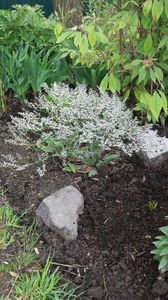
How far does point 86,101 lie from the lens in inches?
96.6

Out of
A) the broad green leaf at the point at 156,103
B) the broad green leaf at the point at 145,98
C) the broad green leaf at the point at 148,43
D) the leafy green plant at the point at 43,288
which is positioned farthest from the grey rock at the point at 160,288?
the broad green leaf at the point at 148,43

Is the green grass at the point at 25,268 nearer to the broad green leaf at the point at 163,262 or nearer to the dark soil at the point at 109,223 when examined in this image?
the dark soil at the point at 109,223

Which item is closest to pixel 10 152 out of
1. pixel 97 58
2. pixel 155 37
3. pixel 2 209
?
pixel 2 209

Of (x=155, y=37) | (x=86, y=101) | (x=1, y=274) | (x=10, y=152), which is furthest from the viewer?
(x=10, y=152)

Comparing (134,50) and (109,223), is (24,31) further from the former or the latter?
(109,223)

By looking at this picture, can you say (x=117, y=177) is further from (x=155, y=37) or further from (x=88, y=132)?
(x=155, y=37)

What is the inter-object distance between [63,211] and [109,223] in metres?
0.33

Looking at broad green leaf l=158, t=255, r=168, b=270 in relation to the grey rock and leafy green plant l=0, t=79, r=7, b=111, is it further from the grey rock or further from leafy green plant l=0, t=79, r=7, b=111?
leafy green plant l=0, t=79, r=7, b=111

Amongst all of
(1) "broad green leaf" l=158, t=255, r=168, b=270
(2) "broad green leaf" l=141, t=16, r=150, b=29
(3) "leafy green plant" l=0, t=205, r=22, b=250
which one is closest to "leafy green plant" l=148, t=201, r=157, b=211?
(1) "broad green leaf" l=158, t=255, r=168, b=270

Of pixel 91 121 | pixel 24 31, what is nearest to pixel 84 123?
pixel 91 121

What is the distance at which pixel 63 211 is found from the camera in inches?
87.6

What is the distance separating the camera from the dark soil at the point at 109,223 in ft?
6.25

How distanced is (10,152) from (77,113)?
0.87 metres

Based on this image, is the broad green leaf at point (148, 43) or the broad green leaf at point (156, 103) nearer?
the broad green leaf at point (156, 103)
